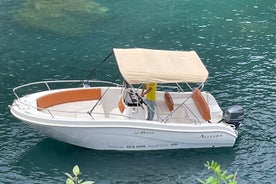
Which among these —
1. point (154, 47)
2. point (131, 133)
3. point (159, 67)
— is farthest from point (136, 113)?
point (154, 47)

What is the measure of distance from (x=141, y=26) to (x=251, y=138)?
14.7 m

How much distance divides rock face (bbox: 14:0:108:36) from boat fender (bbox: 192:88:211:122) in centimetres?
1330

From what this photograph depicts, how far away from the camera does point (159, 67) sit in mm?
19141

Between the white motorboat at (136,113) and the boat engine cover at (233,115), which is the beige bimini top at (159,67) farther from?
the boat engine cover at (233,115)

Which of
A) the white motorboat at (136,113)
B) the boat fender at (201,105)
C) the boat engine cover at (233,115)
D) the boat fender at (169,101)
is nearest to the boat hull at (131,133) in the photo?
the white motorboat at (136,113)

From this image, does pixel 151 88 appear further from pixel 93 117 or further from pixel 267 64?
pixel 267 64

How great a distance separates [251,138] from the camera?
67.6ft

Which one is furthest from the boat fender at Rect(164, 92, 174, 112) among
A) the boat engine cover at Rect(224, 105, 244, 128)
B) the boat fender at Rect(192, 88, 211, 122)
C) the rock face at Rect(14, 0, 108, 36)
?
the rock face at Rect(14, 0, 108, 36)

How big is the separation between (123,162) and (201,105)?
3.89 m

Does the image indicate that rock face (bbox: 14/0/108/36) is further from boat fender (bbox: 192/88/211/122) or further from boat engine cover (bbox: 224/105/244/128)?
boat engine cover (bbox: 224/105/244/128)

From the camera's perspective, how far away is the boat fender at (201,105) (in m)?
19.8

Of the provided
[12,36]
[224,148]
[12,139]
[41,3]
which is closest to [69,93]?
[12,139]

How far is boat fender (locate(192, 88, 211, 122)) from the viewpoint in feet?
64.9

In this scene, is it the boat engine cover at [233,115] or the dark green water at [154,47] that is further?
the boat engine cover at [233,115]
